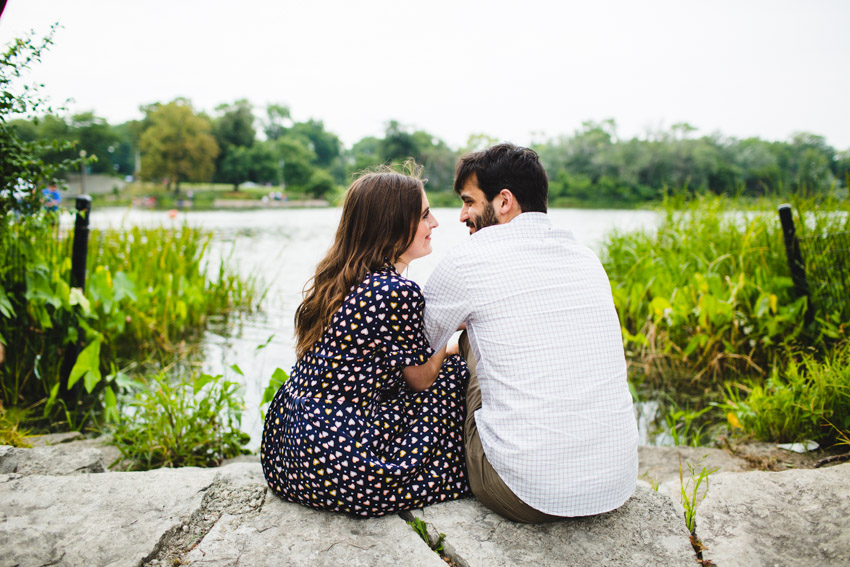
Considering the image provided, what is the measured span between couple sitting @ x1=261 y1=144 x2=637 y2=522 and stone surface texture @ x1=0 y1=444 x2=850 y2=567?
0.08m

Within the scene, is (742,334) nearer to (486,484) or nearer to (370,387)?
(486,484)

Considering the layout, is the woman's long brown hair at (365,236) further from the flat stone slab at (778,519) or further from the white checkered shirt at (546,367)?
the flat stone slab at (778,519)

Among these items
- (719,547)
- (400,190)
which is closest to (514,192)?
(400,190)

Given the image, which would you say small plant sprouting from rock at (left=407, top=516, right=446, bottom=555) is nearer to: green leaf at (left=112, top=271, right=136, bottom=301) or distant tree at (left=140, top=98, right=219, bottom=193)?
green leaf at (left=112, top=271, right=136, bottom=301)

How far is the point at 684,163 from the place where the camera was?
16.2 meters

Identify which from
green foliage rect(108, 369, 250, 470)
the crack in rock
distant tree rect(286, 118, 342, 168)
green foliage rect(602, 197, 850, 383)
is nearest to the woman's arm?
the crack in rock

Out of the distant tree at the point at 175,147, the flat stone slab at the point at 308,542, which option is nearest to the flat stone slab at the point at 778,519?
the flat stone slab at the point at 308,542

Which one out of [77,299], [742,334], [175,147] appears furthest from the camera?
[175,147]

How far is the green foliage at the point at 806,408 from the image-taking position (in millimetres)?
2443

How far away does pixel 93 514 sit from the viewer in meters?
1.64

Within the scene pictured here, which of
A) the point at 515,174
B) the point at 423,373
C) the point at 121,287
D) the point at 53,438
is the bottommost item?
the point at 53,438

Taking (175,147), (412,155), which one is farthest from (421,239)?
(175,147)

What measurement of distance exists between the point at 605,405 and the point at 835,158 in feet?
28.7

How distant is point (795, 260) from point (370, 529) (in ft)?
11.0
